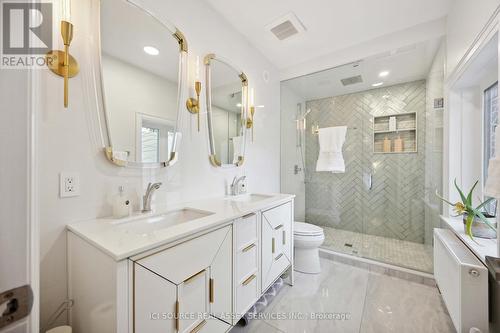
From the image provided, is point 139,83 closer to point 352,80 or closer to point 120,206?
point 120,206

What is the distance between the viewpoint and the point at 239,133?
6.72 ft

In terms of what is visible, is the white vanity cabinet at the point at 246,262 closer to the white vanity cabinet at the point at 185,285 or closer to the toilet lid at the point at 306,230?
the white vanity cabinet at the point at 185,285

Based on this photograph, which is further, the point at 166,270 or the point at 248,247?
the point at 248,247

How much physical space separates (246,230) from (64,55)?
1.31 m

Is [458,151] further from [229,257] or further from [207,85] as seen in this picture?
[207,85]

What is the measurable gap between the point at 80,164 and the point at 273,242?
1346 millimetres

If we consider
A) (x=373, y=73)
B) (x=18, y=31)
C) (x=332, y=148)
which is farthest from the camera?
(x=332, y=148)

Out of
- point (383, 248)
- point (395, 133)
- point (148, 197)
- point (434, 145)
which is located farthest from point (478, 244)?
point (148, 197)

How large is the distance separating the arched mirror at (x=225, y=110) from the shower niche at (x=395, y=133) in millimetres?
2107

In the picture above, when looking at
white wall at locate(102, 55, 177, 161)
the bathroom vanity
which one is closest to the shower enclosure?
the bathroom vanity

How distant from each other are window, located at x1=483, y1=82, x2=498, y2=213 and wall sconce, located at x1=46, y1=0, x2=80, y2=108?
269 centimetres

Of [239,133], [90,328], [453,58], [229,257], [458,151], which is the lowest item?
[90,328]

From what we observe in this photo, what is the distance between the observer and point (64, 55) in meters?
0.93

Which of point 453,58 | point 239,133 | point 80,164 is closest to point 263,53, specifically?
point 239,133
